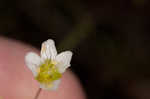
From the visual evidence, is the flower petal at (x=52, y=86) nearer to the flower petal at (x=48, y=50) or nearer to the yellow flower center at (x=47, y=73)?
the yellow flower center at (x=47, y=73)

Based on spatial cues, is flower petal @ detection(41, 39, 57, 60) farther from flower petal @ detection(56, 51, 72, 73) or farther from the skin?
the skin

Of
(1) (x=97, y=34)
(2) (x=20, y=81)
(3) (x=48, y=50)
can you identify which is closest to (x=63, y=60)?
(3) (x=48, y=50)

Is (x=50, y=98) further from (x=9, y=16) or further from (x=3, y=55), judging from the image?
(x=9, y=16)

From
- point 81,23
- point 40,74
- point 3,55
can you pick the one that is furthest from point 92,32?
point 40,74

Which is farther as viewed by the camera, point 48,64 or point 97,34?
point 97,34

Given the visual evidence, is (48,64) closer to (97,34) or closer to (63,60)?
(63,60)

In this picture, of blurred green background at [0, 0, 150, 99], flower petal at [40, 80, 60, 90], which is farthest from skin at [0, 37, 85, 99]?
flower petal at [40, 80, 60, 90]
